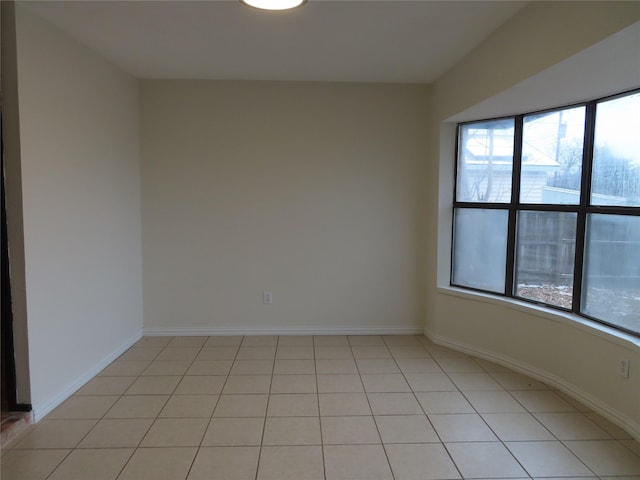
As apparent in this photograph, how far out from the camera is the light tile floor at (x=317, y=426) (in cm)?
209

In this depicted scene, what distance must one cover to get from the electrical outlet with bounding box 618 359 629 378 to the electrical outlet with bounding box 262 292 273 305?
276 cm

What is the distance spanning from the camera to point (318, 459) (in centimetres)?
215

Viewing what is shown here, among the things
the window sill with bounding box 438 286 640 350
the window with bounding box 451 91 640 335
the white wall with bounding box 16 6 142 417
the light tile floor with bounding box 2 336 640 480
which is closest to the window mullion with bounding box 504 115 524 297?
the window with bounding box 451 91 640 335

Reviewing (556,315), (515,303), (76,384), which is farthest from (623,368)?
(76,384)

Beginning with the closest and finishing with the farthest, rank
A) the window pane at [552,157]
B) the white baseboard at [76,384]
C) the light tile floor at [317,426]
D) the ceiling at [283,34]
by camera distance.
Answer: the light tile floor at [317,426] → the ceiling at [283,34] → the white baseboard at [76,384] → the window pane at [552,157]

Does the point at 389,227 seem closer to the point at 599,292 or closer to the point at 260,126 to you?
the point at 260,126

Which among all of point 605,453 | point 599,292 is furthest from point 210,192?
point 605,453

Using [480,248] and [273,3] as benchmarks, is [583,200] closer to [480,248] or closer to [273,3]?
[480,248]

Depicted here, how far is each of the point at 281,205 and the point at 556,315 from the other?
95.8 inches

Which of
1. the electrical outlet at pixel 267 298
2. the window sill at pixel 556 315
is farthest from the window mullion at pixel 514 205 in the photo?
the electrical outlet at pixel 267 298

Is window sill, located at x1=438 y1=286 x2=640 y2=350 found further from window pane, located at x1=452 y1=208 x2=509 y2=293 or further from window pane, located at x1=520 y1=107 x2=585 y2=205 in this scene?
window pane, located at x1=520 y1=107 x2=585 y2=205

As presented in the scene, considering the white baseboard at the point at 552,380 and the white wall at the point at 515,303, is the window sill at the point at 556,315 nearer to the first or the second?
the white wall at the point at 515,303

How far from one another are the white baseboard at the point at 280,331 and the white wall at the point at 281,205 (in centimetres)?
1

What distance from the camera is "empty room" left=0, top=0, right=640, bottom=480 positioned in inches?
90.4
